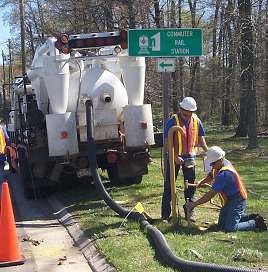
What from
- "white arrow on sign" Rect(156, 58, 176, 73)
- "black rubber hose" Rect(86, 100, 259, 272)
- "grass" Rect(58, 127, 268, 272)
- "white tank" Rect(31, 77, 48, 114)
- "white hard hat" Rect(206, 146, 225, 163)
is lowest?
"grass" Rect(58, 127, 268, 272)

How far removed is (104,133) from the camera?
10.1m

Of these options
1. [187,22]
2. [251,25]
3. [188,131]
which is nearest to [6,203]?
[188,131]

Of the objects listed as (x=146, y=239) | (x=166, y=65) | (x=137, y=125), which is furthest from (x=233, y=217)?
(x=137, y=125)

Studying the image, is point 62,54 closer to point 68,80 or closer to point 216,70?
point 68,80

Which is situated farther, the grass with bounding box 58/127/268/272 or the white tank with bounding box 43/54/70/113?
the white tank with bounding box 43/54/70/113

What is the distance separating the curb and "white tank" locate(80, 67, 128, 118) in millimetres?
2022

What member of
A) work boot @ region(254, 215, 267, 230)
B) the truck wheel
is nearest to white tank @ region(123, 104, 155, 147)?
the truck wheel

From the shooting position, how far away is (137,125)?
10.2 meters

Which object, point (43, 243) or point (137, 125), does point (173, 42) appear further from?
point (43, 243)

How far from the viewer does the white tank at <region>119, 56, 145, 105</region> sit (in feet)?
34.0

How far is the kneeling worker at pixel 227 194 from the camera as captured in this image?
23.1ft

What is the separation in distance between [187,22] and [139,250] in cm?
3320

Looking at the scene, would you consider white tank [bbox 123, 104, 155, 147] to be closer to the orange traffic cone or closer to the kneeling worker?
the kneeling worker

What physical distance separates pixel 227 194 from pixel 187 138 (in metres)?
1.18
